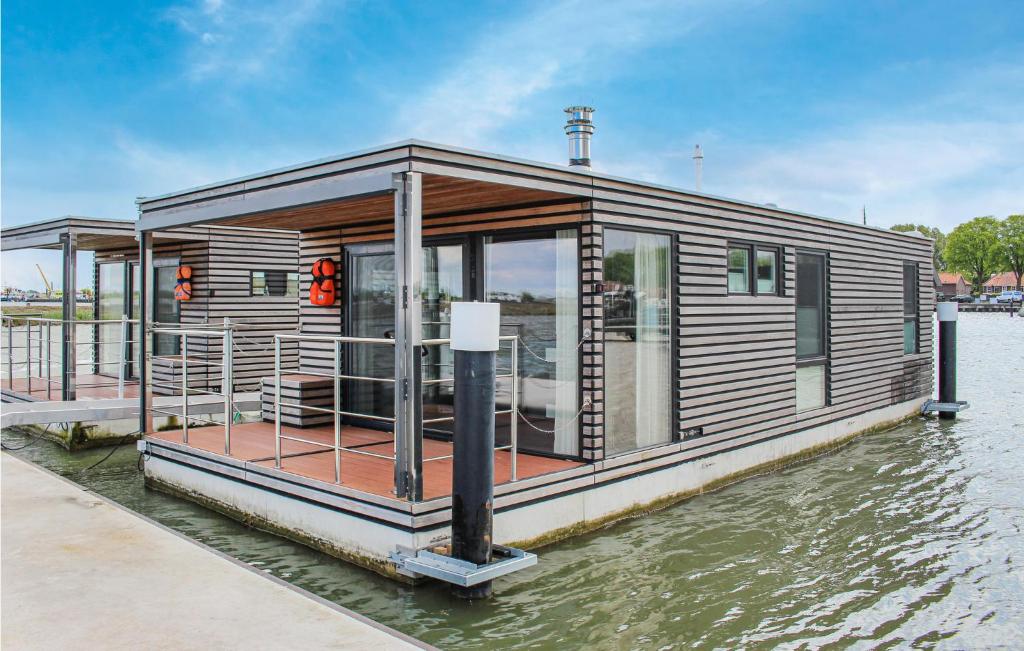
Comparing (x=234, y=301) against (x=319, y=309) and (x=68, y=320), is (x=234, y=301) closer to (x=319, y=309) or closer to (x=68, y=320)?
(x=68, y=320)

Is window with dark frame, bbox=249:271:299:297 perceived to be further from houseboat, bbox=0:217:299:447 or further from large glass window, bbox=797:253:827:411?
large glass window, bbox=797:253:827:411

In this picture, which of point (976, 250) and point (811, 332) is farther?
point (976, 250)

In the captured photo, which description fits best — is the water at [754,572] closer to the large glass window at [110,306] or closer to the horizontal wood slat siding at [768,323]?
the horizontal wood slat siding at [768,323]

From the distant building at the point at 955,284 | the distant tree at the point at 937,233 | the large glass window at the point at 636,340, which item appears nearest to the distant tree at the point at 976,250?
the distant building at the point at 955,284

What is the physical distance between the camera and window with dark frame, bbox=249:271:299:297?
11695 mm

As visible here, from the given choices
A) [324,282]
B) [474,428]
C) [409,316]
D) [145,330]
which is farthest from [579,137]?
[145,330]

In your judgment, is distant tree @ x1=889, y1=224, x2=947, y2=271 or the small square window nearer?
the small square window

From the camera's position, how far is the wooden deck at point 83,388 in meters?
10.4

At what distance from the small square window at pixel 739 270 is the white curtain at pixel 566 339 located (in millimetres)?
2587

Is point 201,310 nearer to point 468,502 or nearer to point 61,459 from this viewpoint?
point 61,459

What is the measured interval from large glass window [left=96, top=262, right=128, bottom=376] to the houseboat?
32 mm

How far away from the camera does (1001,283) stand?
10688 centimetres

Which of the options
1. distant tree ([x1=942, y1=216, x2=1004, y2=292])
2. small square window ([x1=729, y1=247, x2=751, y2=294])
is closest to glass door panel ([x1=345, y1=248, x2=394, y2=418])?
small square window ([x1=729, y1=247, x2=751, y2=294])

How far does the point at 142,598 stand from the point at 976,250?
10781 centimetres
